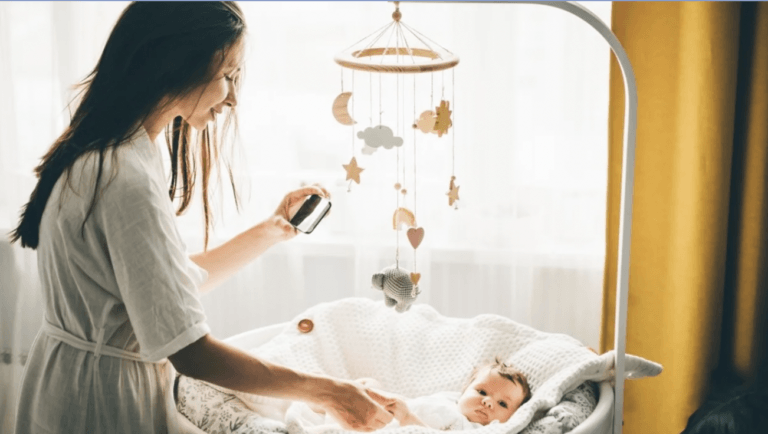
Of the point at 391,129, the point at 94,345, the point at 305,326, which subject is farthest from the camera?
the point at 305,326

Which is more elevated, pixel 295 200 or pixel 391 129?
pixel 391 129

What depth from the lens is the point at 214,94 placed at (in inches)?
49.7

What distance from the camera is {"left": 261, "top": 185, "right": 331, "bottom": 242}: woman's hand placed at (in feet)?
5.33

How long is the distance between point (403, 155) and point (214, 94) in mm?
1023

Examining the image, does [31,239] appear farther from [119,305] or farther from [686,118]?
[686,118]

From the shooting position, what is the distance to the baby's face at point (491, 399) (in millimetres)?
1645

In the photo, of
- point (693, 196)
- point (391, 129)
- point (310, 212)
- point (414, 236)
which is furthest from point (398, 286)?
point (693, 196)

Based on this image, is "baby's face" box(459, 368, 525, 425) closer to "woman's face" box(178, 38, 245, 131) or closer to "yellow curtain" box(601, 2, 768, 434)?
"yellow curtain" box(601, 2, 768, 434)

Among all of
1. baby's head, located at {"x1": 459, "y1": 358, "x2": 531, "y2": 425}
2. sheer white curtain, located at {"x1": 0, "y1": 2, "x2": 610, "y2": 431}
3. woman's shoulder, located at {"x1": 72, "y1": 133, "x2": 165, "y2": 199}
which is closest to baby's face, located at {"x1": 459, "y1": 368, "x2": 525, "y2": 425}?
baby's head, located at {"x1": 459, "y1": 358, "x2": 531, "y2": 425}

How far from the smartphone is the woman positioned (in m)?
0.30

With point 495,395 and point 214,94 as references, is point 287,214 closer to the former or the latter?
point 214,94

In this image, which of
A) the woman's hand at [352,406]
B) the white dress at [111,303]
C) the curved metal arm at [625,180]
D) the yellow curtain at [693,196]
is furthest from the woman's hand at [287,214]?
the yellow curtain at [693,196]

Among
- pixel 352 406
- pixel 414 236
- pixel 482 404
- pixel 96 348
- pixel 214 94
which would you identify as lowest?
pixel 482 404

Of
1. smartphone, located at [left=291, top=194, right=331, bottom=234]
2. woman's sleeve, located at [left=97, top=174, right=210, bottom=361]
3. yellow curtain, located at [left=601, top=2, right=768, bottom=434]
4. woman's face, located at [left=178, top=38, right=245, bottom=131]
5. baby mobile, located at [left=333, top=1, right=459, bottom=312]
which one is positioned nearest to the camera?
woman's sleeve, located at [left=97, top=174, right=210, bottom=361]
